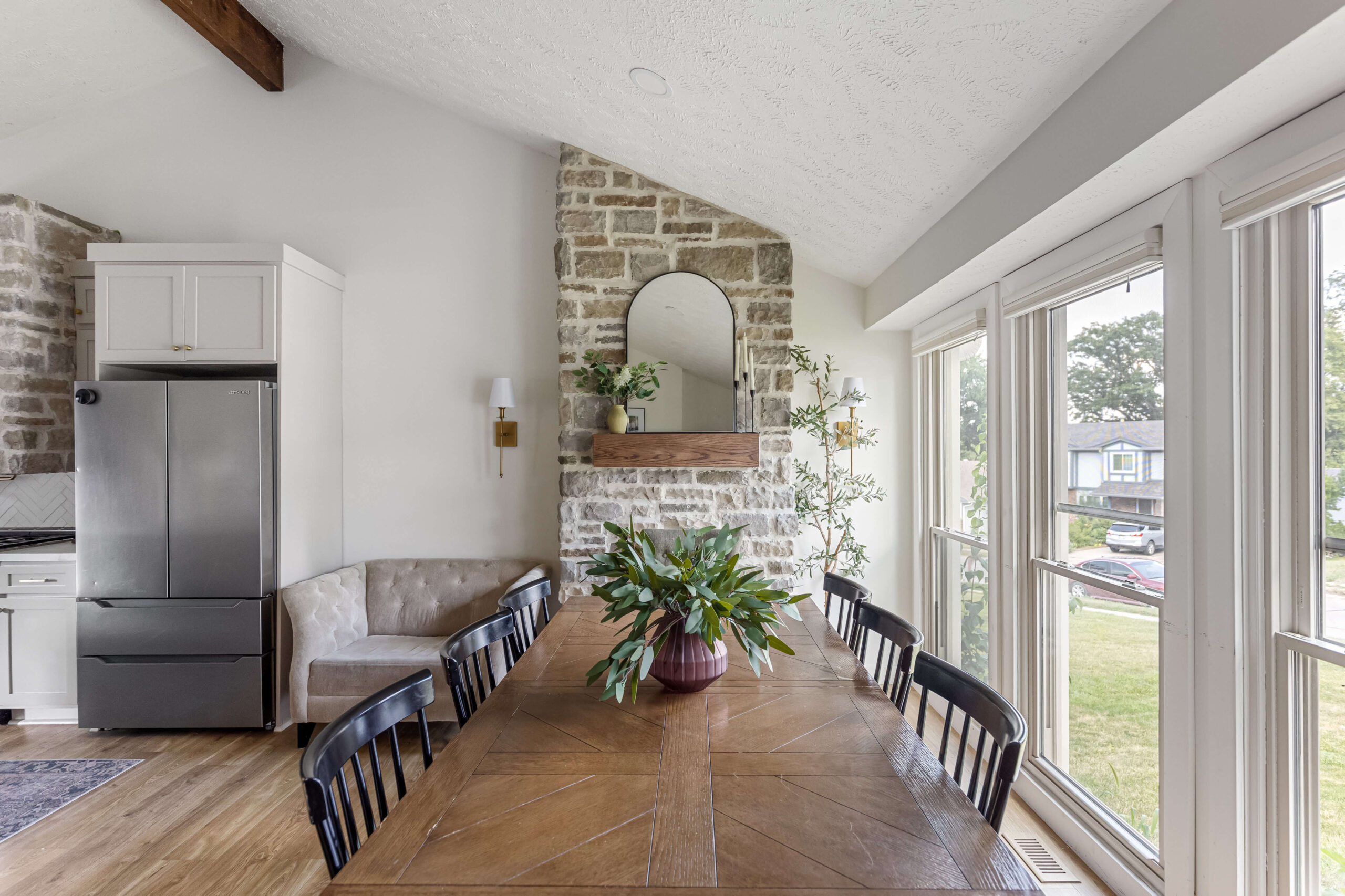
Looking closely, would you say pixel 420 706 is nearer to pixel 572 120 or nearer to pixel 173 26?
pixel 572 120

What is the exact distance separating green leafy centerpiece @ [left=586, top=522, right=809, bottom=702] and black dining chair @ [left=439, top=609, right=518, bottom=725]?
1.17ft

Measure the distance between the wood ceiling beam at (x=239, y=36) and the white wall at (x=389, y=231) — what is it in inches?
4.9

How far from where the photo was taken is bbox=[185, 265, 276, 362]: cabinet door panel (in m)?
3.42

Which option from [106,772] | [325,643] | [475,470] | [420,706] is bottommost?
[106,772]

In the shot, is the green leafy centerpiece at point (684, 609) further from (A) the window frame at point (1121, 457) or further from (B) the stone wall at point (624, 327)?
(B) the stone wall at point (624, 327)

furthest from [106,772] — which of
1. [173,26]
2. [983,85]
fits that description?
[983,85]

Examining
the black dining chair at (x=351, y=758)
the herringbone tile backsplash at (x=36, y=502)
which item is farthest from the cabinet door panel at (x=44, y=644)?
the black dining chair at (x=351, y=758)

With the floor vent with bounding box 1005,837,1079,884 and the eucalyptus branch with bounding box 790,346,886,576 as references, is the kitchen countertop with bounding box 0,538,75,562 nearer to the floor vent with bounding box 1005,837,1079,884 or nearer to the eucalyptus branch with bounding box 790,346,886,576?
the eucalyptus branch with bounding box 790,346,886,576

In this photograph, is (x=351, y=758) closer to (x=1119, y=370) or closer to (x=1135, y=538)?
(x=1135, y=538)

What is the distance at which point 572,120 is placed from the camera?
335cm

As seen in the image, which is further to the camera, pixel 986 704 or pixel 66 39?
pixel 66 39

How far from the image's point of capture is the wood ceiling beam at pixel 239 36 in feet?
10.6

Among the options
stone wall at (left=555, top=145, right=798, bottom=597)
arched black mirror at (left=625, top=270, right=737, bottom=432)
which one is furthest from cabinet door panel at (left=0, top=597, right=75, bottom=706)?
arched black mirror at (left=625, top=270, right=737, bottom=432)

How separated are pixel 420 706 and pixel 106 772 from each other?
2.61m
